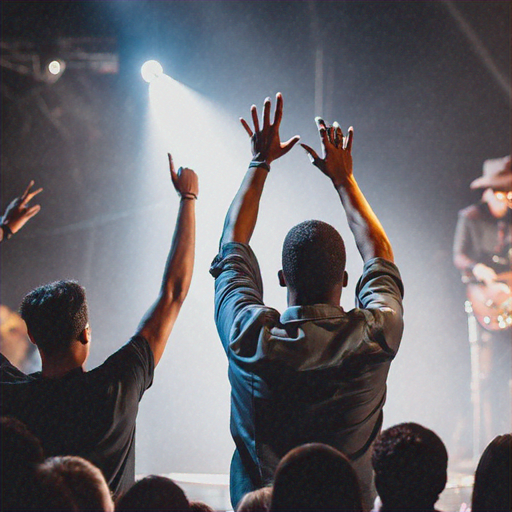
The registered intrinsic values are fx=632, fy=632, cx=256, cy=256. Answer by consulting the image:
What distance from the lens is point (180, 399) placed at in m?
5.83

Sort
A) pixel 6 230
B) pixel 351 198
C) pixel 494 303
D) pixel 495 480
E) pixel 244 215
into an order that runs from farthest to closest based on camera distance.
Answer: pixel 494 303 → pixel 6 230 → pixel 351 198 → pixel 244 215 → pixel 495 480

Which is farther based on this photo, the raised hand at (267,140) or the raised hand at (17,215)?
the raised hand at (17,215)

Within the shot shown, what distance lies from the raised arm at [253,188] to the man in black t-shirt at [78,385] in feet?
0.90

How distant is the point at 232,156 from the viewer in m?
5.91

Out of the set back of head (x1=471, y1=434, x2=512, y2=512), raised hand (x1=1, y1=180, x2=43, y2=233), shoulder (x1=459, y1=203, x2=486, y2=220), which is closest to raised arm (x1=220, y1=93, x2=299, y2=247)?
back of head (x1=471, y1=434, x2=512, y2=512)

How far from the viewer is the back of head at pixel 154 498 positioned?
44.4 inches

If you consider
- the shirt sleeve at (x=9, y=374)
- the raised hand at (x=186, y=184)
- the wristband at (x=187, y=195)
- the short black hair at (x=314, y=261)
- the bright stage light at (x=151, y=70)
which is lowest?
the shirt sleeve at (x=9, y=374)

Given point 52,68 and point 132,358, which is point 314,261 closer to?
point 132,358

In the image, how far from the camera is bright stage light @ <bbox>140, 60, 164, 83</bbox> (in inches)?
212

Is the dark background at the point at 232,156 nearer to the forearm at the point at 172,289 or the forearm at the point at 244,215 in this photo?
the forearm at the point at 172,289

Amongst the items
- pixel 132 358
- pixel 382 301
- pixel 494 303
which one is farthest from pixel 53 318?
pixel 494 303

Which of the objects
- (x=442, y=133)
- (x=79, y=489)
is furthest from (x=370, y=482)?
(x=442, y=133)

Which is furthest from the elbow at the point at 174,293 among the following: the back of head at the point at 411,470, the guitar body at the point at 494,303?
the guitar body at the point at 494,303

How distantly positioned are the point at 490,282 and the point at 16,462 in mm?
4732
